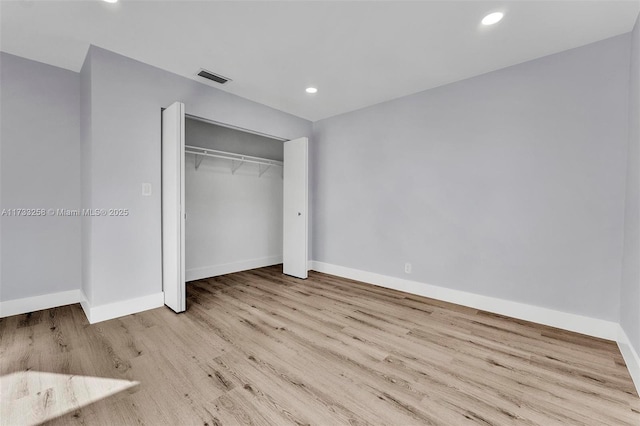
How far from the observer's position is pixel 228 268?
174 inches

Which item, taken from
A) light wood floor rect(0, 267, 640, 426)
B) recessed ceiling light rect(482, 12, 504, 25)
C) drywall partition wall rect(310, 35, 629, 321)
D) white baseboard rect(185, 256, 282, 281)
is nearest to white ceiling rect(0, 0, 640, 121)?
recessed ceiling light rect(482, 12, 504, 25)

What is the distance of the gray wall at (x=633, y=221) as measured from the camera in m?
1.84

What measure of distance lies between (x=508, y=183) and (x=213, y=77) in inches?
133

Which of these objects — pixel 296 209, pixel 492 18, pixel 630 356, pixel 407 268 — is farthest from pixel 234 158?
pixel 630 356

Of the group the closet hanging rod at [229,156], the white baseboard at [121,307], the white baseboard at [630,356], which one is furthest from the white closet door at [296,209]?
the white baseboard at [630,356]

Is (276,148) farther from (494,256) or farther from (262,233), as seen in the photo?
(494,256)

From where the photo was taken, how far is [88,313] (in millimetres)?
2594

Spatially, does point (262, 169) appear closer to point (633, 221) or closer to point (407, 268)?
point (407, 268)

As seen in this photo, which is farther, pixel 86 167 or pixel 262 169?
pixel 262 169

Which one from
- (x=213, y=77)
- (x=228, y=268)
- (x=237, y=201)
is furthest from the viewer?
(x=237, y=201)

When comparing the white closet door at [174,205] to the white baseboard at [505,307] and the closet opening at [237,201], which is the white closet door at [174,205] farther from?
the white baseboard at [505,307]

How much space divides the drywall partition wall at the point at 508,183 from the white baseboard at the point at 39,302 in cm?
344

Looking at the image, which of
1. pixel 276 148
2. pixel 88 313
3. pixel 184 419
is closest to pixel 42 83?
pixel 88 313

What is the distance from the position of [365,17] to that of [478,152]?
1.82 meters
